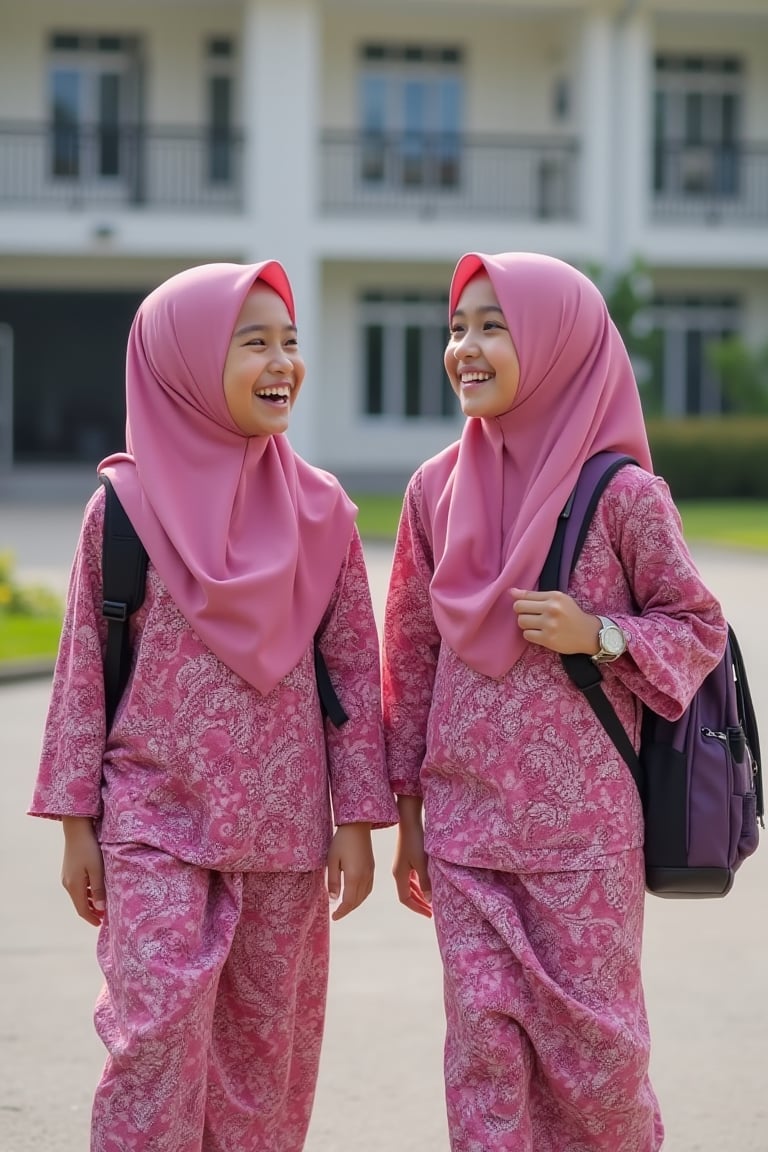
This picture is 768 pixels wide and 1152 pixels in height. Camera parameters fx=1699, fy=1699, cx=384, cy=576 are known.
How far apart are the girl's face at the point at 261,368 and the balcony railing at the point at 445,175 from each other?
23221 mm

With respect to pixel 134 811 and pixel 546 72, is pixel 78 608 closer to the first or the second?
pixel 134 811

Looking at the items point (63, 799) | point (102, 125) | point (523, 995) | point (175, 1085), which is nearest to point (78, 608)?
point (63, 799)

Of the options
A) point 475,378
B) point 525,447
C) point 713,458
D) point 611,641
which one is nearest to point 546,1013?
point 611,641

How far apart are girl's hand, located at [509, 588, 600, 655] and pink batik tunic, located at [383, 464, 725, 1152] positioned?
0.06m

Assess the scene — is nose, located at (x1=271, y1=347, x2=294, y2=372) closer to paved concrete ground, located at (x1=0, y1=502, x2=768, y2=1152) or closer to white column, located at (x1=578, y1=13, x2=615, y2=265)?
paved concrete ground, located at (x1=0, y1=502, x2=768, y2=1152)

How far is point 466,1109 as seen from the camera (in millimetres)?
2902

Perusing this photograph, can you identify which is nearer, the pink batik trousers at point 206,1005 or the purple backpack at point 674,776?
the pink batik trousers at point 206,1005

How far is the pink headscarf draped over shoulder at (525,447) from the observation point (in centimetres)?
297

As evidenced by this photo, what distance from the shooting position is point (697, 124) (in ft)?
89.4

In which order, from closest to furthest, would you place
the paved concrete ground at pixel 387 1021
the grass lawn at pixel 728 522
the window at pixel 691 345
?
the paved concrete ground at pixel 387 1021 → the grass lawn at pixel 728 522 → the window at pixel 691 345

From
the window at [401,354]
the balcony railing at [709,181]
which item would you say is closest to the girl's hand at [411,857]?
the window at [401,354]

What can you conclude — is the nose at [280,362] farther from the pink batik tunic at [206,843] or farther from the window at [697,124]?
the window at [697,124]

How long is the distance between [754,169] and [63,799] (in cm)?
2553

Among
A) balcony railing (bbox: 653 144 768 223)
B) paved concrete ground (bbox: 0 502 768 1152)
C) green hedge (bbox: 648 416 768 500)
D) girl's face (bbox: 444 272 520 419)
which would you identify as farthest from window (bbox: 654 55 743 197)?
girl's face (bbox: 444 272 520 419)
